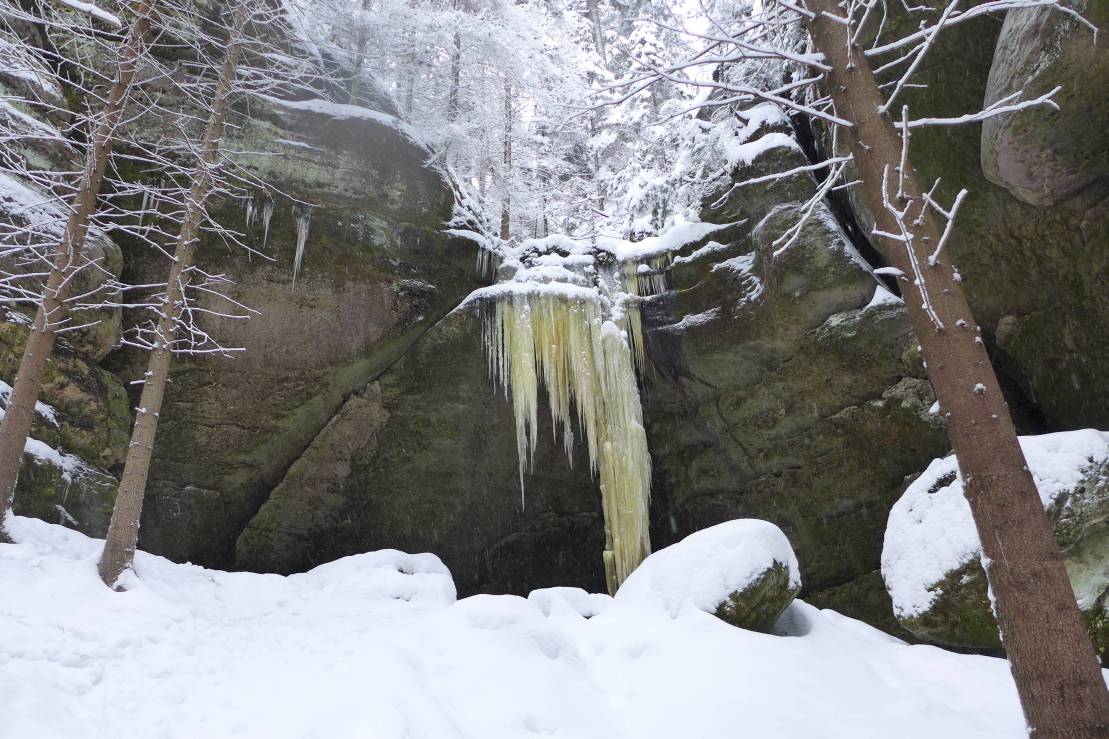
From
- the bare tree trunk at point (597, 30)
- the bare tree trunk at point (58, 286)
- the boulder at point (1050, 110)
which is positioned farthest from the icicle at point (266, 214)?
the bare tree trunk at point (597, 30)

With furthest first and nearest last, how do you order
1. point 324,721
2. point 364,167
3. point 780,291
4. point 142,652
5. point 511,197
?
point 511,197, point 364,167, point 780,291, point 142,652, point 324,721

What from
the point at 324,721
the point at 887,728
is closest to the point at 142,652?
the point at 324,721

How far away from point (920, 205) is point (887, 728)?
11.2 ft

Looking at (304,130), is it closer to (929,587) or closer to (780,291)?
(780,291)

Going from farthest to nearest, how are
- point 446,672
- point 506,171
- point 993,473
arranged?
1. point 506,171
2. point 446,672
3. point 993,473

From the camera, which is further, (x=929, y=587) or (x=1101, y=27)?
(x=929, y=587)

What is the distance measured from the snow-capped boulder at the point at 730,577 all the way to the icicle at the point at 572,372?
387 cm

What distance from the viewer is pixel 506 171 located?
1496 cm

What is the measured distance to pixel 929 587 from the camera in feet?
19.9

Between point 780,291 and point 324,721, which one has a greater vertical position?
point 780,291

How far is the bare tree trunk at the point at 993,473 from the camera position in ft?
→ 9.41

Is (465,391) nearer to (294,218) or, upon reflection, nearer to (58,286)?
(294,218)

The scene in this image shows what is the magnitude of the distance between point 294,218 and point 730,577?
26.5ft

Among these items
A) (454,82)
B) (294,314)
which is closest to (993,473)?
(294,314)
